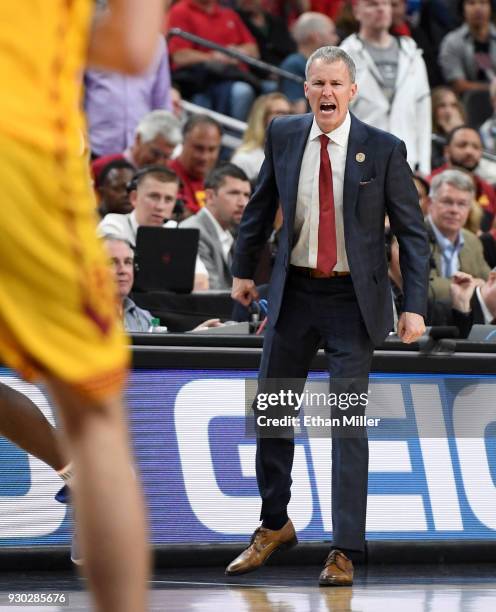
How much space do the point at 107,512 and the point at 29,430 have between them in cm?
177

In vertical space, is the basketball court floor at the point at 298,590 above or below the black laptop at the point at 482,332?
below

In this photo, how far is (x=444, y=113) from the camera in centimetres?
1319

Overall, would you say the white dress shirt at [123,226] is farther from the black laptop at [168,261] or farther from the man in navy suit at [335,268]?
the man in navy suit at [335,268]

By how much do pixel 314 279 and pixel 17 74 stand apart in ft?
A: 11.8

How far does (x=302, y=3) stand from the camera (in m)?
14.9

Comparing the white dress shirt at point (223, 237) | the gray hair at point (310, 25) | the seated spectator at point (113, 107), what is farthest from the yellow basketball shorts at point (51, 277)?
the gray hair at point (310, 25)

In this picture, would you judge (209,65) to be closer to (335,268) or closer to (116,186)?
(116,186)

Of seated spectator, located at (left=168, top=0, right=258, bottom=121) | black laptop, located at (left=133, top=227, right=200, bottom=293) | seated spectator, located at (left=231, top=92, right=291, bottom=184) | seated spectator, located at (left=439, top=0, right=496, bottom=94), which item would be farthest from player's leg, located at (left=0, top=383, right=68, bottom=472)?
seated spectator, located at (left=439, top=0, right=496, bottom=94)

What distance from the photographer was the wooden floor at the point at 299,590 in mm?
4836

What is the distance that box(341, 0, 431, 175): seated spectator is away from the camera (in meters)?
10.9

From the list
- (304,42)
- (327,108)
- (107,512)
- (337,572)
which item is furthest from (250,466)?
(304,42)

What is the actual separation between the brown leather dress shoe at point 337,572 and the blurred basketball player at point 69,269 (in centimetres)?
331

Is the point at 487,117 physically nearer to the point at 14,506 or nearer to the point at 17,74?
the point at 14,506

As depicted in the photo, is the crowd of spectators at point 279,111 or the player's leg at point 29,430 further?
the crowd of spectators at point 279,111
